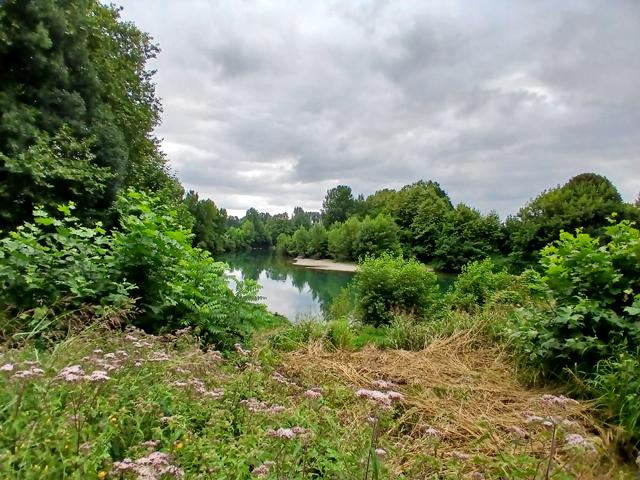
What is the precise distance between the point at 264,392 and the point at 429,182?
5599 cm

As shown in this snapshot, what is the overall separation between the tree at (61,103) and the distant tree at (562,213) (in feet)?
73.2

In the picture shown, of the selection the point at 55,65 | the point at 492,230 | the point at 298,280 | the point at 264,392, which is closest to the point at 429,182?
the point at 492,230

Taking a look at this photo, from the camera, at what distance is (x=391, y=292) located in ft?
29.2

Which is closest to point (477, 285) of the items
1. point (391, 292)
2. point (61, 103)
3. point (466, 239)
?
point (391, 292)

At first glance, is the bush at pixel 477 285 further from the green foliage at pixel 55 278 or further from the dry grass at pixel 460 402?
the green foliage at pixel 55 278

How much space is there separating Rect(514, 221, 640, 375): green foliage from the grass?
1.32ft

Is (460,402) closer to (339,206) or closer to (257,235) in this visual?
(339,206)

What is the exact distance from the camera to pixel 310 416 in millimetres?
1899

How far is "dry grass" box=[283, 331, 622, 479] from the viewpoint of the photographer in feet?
6.24

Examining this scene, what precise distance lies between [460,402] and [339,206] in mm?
58023

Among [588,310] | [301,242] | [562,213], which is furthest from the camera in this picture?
[301,242]

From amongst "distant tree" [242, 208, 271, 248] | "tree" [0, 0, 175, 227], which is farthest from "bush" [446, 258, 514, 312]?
"distant tree" [242, 208, 271, 248]

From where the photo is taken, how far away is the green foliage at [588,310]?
2980 mm

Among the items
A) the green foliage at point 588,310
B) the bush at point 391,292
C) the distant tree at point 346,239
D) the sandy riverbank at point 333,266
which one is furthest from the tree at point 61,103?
the distant tree at point 346,239
